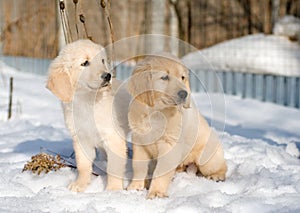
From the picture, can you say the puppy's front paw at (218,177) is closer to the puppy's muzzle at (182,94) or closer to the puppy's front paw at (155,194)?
the puppy's front paw at (155,194)

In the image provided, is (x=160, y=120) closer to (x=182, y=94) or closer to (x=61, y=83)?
(x=182, y=94)

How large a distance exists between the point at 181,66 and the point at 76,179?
95 cm

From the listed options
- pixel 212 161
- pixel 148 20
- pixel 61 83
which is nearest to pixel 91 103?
pixel 61 83

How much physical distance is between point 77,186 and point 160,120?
1.98ft

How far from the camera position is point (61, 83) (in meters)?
3.01

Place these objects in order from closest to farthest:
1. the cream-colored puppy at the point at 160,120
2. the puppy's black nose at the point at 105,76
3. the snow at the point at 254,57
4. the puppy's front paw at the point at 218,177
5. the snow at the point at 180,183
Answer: the snow at the point at 180,183 → the cream-colored puppy at the point at 160,120 → the puppy's black nose at the point at 105,76 → the puppy's front paw at the point at 218,177 → the snow at the point at 254,57

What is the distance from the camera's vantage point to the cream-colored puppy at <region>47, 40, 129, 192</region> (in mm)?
3016

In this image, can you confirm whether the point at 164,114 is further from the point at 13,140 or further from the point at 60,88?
the point at 13,140

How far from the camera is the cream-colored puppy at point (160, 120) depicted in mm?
2820

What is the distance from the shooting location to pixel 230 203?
271 centimetres

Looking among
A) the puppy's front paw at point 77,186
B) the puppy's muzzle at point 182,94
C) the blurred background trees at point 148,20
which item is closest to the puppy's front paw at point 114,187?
the puppy's front paw at point 77,186

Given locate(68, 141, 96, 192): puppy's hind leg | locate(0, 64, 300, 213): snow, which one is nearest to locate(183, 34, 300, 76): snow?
locate(0, 64, 300, 213): snow

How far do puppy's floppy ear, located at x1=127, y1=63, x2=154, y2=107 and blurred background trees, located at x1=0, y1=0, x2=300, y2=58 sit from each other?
529 centimetres

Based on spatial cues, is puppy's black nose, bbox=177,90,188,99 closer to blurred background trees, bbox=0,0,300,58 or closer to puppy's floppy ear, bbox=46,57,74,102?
puppy's floppy ear, bbox=46,57,74,102
